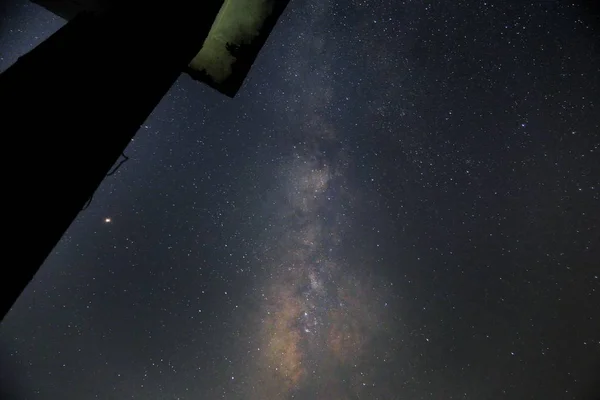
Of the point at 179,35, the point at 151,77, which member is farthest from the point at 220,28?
the point at 151,77

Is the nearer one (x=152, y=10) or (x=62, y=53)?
(x=62, y=53)

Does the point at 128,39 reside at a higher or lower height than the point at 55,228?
higher

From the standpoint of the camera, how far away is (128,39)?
1.95 feet

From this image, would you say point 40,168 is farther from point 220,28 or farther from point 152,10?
point 220,28

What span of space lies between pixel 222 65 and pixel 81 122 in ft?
2.59

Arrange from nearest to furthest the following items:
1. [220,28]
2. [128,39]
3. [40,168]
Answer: [40,168]
[128,39]
[220,28]

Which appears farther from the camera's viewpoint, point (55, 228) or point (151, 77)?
point (151, 77)

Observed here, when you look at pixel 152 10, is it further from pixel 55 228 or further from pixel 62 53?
pixel 55 228

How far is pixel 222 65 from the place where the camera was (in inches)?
46.8

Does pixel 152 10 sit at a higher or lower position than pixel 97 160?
higher

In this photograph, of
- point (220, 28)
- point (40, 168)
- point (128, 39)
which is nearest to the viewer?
point (40, 168)

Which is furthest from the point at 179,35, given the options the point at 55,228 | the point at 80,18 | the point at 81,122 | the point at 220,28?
the point at 220,28

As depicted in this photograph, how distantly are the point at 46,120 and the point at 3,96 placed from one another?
57mm

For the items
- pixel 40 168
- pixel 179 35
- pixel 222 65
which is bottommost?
pixel 222 65
